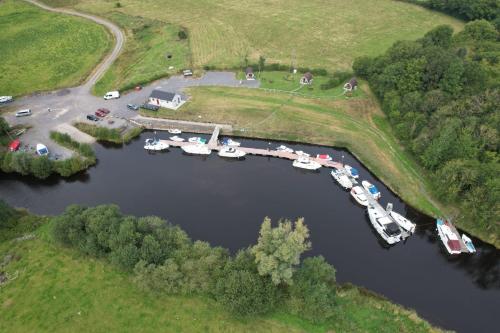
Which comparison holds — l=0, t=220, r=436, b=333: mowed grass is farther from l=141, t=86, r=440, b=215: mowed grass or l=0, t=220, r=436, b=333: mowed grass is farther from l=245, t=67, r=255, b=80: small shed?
l=245, t=67, r=255, b=80: small shed

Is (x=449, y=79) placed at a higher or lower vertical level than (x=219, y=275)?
higher

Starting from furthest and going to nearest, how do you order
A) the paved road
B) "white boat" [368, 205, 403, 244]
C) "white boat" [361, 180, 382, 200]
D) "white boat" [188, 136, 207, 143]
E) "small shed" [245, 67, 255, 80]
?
1. "small shed" [245, 67, 255, 80]
2. the paved road
3. "white boat" [188, 136, 207, 143]
4. "white boat" [361, 180, 382, 200]
5. "white boat" [368, 205, 403, 244]

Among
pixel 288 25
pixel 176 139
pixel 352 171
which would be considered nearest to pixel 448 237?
pixel 352 171

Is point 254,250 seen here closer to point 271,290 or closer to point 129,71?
point 271,290

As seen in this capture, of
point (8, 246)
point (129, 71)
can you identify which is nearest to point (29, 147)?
point (8, 246)

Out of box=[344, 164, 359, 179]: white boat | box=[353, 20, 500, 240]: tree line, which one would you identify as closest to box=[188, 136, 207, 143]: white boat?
box=[344, 164, 359, 179]: white boat

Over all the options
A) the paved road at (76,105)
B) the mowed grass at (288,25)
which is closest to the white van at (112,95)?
the paved road at (76,105)
